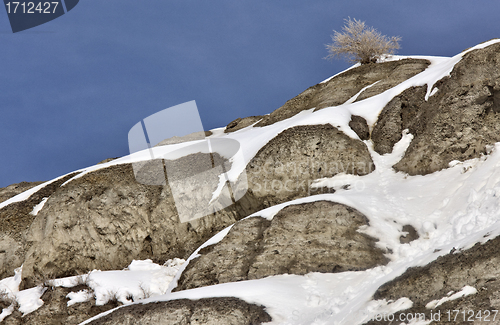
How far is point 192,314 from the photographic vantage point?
324 inches

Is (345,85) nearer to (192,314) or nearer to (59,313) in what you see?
(59,313)

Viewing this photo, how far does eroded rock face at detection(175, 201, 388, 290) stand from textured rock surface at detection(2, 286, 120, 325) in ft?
14.0

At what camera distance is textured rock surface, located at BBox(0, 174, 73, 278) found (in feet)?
62.6

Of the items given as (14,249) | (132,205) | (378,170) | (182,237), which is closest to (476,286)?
(378,170)

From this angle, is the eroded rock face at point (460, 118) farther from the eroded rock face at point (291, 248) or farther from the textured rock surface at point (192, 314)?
the textured rock surface at point (192, 314)

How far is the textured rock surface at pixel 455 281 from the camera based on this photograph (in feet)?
20.4

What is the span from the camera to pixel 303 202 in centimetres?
1145

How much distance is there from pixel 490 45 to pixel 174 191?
12418 mm

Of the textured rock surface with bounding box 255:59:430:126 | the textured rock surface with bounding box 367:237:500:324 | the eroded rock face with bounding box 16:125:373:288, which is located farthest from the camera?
the textured rock surface with bounding box 255:59:430:126

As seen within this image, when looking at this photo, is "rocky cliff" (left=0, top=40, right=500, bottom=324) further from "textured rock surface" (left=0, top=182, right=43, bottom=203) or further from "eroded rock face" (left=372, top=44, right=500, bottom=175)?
"textured rock surface" (left=0, top=182, right=43, bottom=203)

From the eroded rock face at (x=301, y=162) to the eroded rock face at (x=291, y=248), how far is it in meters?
3.05

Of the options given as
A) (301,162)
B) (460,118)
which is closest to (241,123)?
(301,162)

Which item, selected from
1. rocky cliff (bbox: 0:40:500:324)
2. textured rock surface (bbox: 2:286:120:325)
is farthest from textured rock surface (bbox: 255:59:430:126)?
textured rock surface (bbox: 2:286:120:325)

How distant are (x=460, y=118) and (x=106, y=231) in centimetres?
1336
